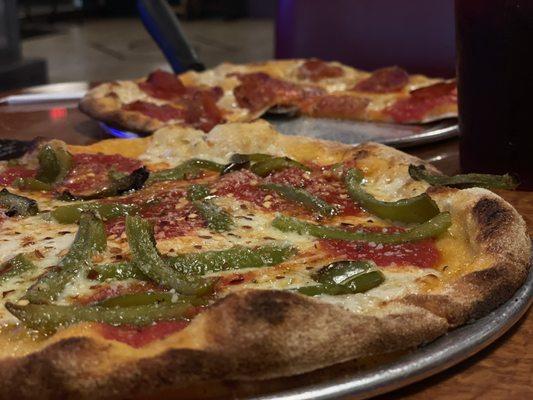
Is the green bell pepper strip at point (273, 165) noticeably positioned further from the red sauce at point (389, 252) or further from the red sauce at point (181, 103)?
the red sauce at point (181, 103)

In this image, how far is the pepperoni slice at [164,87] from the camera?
3637 millimetres

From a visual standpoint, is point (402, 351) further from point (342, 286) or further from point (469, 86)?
point (469, 86)

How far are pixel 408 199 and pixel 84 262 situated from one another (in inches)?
29.8

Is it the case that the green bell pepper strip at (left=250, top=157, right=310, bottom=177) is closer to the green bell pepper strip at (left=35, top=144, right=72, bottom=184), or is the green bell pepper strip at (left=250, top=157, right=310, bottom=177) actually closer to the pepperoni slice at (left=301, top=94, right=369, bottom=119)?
the green bell pepper strip at (left=35, top=144, right=72, bottom=184)

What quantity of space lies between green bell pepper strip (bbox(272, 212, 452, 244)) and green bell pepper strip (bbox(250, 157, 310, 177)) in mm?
429

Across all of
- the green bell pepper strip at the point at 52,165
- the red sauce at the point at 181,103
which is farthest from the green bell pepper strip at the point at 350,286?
the red sauce at the point at 181,103

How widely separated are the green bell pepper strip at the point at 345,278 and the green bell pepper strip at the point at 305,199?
38 cm

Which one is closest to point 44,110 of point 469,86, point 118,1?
point 469,86

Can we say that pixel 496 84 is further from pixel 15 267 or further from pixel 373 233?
pixel 15 267

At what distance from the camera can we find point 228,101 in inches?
144

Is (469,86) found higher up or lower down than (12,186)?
higher up

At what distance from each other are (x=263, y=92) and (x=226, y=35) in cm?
1361

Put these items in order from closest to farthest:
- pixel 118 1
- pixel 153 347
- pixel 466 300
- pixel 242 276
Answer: pixel 153 347, pixel 466 300, pixel 242 276, pixel 118 1

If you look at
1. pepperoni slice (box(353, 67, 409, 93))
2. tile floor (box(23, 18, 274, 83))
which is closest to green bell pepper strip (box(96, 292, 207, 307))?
pepperoni slice (box(353, 67, 409, 93))
